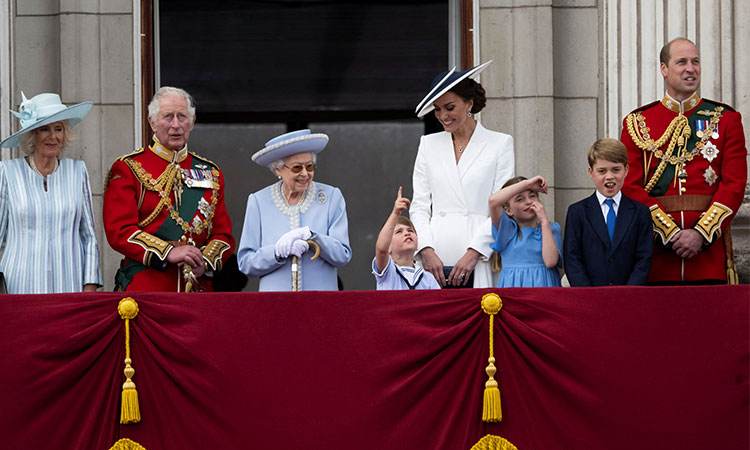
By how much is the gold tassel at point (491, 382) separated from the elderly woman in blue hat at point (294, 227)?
1.04 m

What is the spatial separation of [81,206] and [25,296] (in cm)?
108

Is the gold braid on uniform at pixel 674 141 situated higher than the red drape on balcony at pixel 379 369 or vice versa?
the gold braid on uniform at pixel 674 141

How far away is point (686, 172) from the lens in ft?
22.2

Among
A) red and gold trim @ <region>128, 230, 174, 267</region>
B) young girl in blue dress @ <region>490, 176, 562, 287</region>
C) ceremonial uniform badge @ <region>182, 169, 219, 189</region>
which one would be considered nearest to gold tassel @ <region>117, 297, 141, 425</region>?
red and gold trim @ <region>128, 230, 174, 267</region>

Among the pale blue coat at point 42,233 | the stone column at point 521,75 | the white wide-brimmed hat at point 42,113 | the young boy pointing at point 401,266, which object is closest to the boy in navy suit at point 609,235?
the young boy pointing at point 401,266

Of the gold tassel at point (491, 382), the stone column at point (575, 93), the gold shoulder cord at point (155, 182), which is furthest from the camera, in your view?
the stone column at point (575, 93)

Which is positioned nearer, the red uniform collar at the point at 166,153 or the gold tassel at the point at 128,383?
the gold tassel at the point at 128,383

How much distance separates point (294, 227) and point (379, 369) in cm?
116

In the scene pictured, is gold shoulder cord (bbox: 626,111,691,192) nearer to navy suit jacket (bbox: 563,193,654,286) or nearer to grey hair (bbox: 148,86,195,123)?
navy suit jacket (bbox: 563,193,654,286)

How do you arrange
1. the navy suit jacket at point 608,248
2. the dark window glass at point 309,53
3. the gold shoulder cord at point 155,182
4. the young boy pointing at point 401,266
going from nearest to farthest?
the navy suit jacket at point 608,248 < the young boy pointing at point 401,266 < the gold shoulder cord at point 155,182 < the dark window glass at point 309,53

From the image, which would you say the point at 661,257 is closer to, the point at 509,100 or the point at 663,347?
the point at 663,347

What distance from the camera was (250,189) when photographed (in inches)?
387

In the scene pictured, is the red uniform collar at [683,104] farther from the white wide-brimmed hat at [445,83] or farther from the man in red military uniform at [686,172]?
the white wide-brimmed hat at [445,83]

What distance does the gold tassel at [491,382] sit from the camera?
5.56 metres
